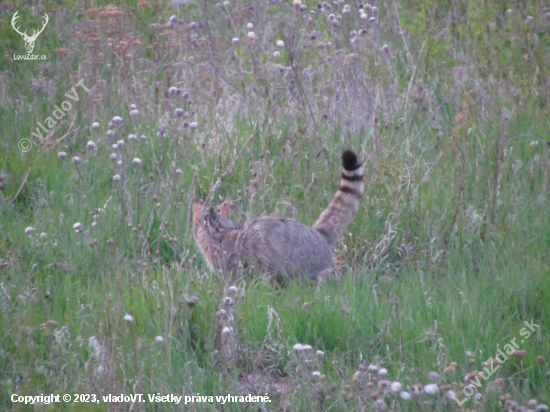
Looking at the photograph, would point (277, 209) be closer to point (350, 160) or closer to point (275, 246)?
point (275, 246)

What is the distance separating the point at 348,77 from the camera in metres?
6.31

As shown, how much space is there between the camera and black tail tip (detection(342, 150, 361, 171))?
4.16 m

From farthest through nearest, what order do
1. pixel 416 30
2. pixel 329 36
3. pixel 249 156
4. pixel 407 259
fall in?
pixel 329 36 < pixel 416 30 < pixel 249 156 < pixel 407 259

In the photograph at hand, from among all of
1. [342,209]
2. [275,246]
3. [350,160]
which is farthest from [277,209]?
[350,160]

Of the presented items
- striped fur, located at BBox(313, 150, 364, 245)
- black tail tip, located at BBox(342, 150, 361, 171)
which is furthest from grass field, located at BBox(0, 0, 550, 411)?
black tail tip, located at BBox(342, 150, 361, 171)

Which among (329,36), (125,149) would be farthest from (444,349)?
(329,36)

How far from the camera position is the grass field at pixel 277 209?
2979 millimetres

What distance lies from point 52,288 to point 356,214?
6.95 ft

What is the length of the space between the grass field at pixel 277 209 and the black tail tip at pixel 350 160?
51 centimetres

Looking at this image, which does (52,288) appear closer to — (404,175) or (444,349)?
(444,349)

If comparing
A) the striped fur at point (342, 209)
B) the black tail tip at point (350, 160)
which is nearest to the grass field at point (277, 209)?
the striped fur at point (342, 209)

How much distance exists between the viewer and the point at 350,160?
4.22 metres

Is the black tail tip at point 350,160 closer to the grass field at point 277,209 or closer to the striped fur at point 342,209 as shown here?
the striped fur at point 342,209

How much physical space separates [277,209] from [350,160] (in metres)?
0.83
